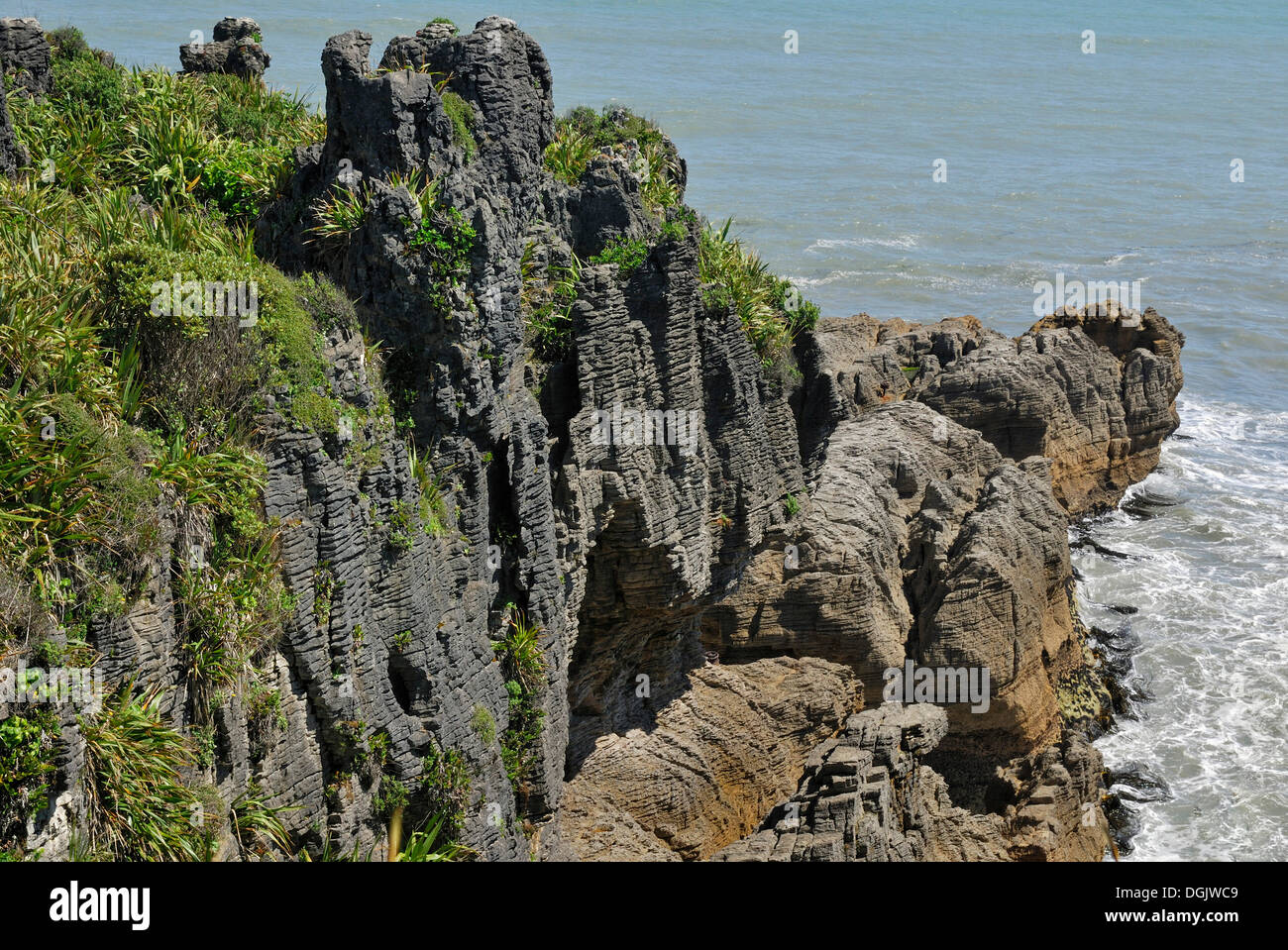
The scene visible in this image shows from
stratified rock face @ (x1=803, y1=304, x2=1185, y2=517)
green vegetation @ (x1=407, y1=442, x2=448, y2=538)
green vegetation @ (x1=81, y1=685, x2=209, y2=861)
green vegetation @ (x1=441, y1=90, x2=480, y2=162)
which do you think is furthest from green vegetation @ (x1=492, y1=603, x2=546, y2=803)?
stratified rock face @ (x1=803, y1=304, x2=1185, y2=517)

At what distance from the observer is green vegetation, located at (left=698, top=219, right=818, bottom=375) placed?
21.6 m

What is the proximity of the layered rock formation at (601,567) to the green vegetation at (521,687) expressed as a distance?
15 centimetres

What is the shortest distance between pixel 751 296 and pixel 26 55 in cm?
1203

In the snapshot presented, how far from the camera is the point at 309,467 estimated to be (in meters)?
13.0

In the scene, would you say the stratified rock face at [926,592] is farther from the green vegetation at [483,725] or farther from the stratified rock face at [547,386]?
the green vegetation at [483,725]

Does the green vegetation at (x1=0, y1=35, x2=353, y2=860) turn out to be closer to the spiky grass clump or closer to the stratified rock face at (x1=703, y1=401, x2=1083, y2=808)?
the spiky grass clump

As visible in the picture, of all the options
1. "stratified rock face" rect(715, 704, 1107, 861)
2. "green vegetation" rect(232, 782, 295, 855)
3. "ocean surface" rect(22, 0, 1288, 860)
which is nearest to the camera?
"green vegetation" rect(232, 782, 295, 855)

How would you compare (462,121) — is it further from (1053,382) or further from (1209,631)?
(1209,631)

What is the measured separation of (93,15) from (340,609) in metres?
63.9

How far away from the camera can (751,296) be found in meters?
23.1

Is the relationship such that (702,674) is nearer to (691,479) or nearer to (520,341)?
(691,479)

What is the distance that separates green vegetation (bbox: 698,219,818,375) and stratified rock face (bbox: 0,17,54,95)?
10337 mm

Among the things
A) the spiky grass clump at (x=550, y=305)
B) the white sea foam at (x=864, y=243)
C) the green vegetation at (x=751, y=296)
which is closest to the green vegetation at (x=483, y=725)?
the spiky grass clump at (x=550, y=305)

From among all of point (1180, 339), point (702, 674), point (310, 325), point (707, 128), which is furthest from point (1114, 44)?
point (310, 325)
